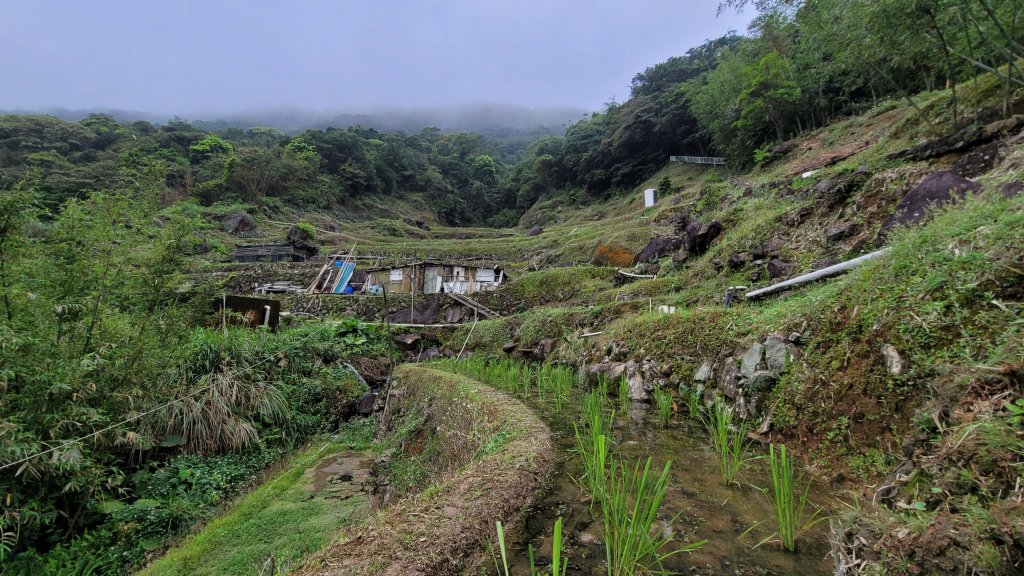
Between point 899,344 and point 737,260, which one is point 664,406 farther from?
point 737,260

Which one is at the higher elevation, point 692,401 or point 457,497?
point 457,497

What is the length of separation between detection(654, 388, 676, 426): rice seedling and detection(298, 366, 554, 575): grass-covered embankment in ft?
4.52

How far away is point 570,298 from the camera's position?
13258 mm

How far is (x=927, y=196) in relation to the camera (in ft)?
17.3

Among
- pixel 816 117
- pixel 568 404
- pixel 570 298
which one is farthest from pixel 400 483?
pixel 816 117

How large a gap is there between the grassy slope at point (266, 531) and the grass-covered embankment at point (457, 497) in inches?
33.0

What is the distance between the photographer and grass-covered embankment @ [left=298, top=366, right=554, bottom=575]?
1.83 meters

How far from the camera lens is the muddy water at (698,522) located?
5.82 ft

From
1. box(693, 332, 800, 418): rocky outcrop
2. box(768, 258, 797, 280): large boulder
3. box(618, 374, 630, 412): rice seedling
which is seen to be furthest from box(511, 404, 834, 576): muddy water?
box(768, 258, 797, 280): large boulder

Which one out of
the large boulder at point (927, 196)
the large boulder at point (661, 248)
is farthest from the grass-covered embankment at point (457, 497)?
the large boulder at point (661, 248)

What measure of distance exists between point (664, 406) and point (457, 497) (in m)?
2.81

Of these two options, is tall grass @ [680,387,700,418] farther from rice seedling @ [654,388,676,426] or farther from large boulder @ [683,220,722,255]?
large boulder @ [683,220,722,255]

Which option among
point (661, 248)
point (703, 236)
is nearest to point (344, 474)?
point (703, 236)

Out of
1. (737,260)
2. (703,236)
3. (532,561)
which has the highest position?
(703,236)
